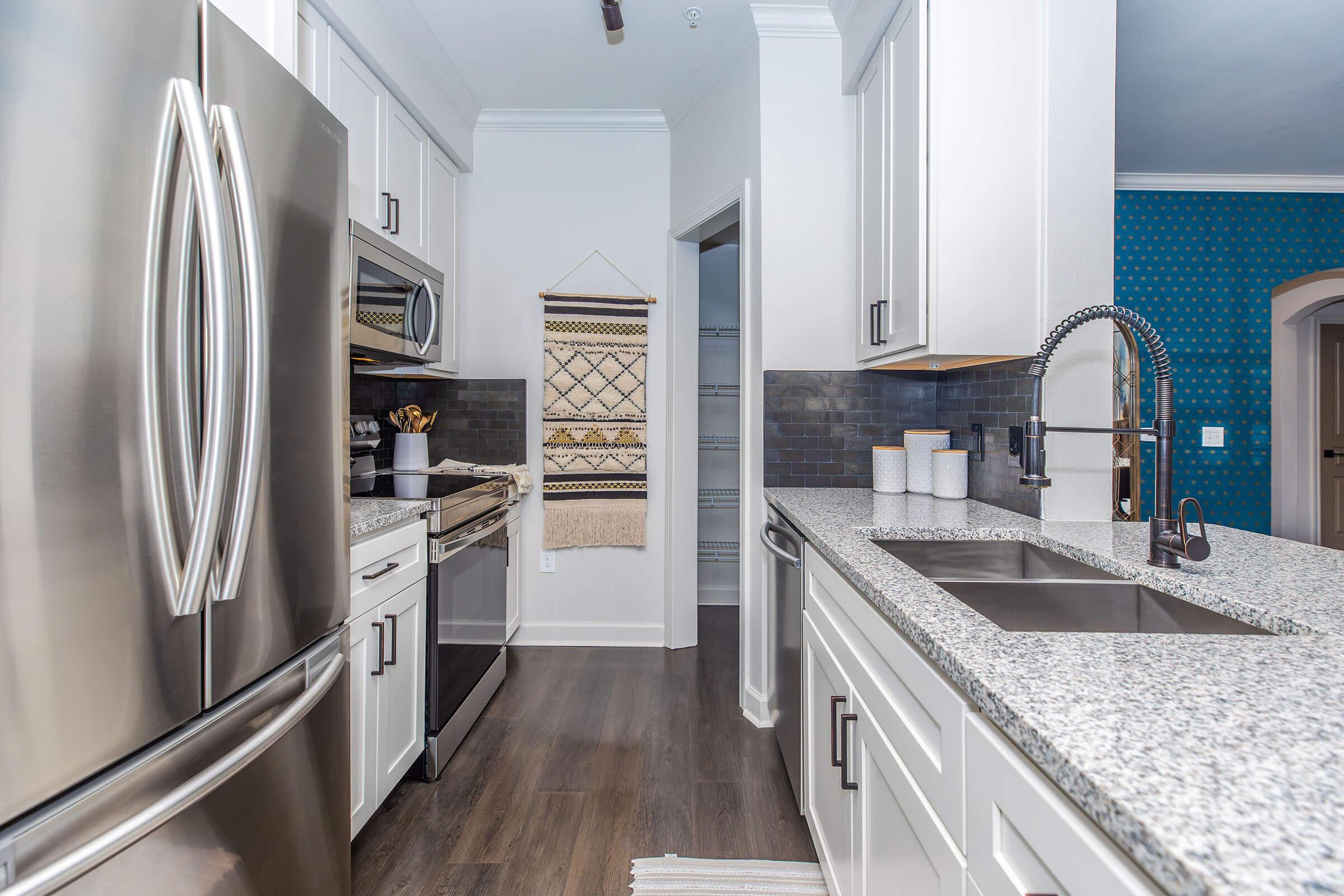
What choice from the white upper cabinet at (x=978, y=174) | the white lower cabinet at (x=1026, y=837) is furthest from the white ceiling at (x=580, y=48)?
the white lower cabinet at (x=1026, y=837)

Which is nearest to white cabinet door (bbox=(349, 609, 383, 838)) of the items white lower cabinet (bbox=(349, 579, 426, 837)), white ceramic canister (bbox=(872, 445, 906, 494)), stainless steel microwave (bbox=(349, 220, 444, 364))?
white lower cabinet (bbox=(349, 579, 426, 837))

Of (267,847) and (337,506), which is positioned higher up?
(337,506)

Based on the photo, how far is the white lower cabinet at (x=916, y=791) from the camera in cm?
53

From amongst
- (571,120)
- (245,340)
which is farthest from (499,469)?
(245,340)

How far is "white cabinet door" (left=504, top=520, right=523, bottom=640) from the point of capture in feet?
10.1

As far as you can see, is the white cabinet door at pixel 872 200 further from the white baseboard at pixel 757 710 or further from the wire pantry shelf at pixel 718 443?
the wire pantry shelf at pixel 718 443

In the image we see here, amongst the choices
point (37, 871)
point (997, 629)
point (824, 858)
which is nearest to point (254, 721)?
point (37, 871)

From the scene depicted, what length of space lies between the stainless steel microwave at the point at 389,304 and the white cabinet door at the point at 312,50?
15.7 inches

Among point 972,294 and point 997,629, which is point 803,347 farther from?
point 997,629

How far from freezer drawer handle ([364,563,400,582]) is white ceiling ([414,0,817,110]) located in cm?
216

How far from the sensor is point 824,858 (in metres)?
1.50

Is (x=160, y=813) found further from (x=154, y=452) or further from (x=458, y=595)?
(x=458, y=595)

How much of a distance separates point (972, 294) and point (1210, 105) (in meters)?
2.61

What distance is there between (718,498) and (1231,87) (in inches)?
132
